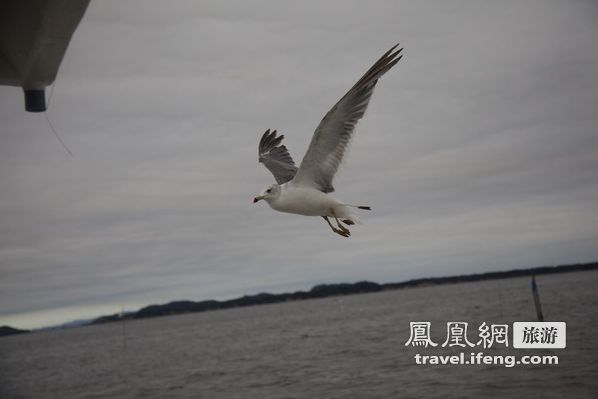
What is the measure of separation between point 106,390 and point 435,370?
19.1 m

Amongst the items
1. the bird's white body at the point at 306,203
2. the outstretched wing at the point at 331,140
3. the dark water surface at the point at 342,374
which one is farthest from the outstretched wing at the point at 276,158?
the dark water surface at the point at 342,374

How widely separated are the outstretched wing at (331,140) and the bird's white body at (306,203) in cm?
46

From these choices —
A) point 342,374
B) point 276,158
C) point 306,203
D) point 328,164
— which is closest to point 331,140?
point 328,164

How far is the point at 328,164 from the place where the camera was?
231 inches

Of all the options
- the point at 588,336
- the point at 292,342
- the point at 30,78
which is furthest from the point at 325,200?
the point at 292,342

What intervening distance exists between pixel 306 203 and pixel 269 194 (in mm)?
304

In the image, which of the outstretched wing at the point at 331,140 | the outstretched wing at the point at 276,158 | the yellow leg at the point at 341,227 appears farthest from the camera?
the outstretched wing at the point at 276,158

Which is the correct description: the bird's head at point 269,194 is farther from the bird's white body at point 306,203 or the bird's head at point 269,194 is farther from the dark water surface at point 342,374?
the dark water surface at point 342,374

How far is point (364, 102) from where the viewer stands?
5656 mm

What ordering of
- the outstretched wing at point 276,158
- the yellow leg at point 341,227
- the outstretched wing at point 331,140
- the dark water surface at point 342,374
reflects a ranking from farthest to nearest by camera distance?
the dark water surface at point 342,374 → the outstretched wing at point 276,158 → the outstretched wing at point 331,140 → the yellow leg at point 341,227

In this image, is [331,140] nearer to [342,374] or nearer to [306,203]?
[306,203]

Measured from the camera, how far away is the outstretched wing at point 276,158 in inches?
304

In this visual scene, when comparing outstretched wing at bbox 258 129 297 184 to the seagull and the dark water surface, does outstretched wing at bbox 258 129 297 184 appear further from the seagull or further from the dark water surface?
the dark water surface

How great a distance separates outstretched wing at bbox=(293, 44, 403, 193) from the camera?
565 cm
